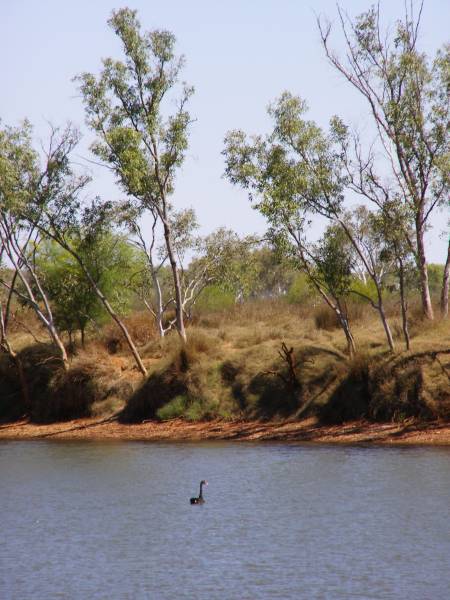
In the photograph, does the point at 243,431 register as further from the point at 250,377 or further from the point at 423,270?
the point at 423,270

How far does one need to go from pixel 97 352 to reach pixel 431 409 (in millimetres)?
17127

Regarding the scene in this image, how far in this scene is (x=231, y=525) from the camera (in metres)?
21.5

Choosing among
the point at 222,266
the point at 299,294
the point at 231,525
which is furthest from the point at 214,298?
the point at 231,525

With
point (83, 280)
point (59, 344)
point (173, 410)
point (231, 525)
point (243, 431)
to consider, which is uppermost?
point (83, 280)

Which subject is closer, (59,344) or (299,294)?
(59,344)

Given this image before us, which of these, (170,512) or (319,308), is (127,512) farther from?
(319,308)

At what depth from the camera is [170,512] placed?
23.1 m

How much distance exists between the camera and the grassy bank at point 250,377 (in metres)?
34.9

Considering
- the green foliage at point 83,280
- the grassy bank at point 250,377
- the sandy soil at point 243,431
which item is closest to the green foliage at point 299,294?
the green foliage at point 83,280

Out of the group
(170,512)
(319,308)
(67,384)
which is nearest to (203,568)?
(170,512)

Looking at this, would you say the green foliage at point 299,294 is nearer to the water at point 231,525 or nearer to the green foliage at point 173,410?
the green foliage at point 173,410

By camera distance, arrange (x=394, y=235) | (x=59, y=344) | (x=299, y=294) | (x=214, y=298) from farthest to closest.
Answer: (x=299, y=294)
(x=214, y=298)
(x=59, y=344)
(x=394, y=235)

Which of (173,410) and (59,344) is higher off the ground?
(59,344)

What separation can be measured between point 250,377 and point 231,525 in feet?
59.9
